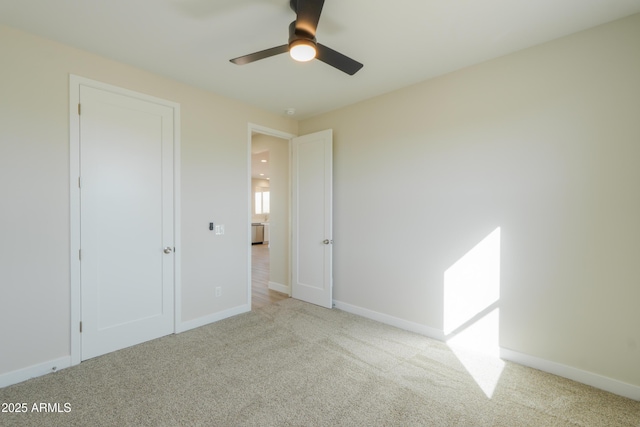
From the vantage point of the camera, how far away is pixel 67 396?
2.08 metres

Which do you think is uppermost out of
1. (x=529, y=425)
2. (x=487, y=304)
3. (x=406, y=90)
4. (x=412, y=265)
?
(x=406, y=90)

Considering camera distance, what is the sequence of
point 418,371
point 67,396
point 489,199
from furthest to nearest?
point 489,199 → point 418,371 → point 67,396

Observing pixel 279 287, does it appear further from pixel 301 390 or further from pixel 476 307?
pixel 476 307

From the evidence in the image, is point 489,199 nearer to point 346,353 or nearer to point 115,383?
point 346,353

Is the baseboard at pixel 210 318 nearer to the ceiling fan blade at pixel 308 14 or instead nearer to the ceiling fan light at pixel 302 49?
the ceiling fan light at pixel 302 49

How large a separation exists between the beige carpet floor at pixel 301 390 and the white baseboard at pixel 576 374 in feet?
0.19

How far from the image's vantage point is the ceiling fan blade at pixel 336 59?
6.40ft

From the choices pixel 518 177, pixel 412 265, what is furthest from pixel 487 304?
pixel 518 177

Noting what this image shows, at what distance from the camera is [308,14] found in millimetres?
1690

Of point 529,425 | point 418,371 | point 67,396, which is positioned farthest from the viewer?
point 418,371

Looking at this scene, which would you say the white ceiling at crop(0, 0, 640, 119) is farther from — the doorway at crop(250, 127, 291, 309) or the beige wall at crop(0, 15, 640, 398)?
the doorway at crop(250, 127, 291, 309)

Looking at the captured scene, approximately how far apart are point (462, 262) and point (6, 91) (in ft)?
13.6

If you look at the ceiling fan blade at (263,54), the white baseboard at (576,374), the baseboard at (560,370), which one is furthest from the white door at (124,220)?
the white baseboard at (576,374)

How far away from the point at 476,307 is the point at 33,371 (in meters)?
3.88
